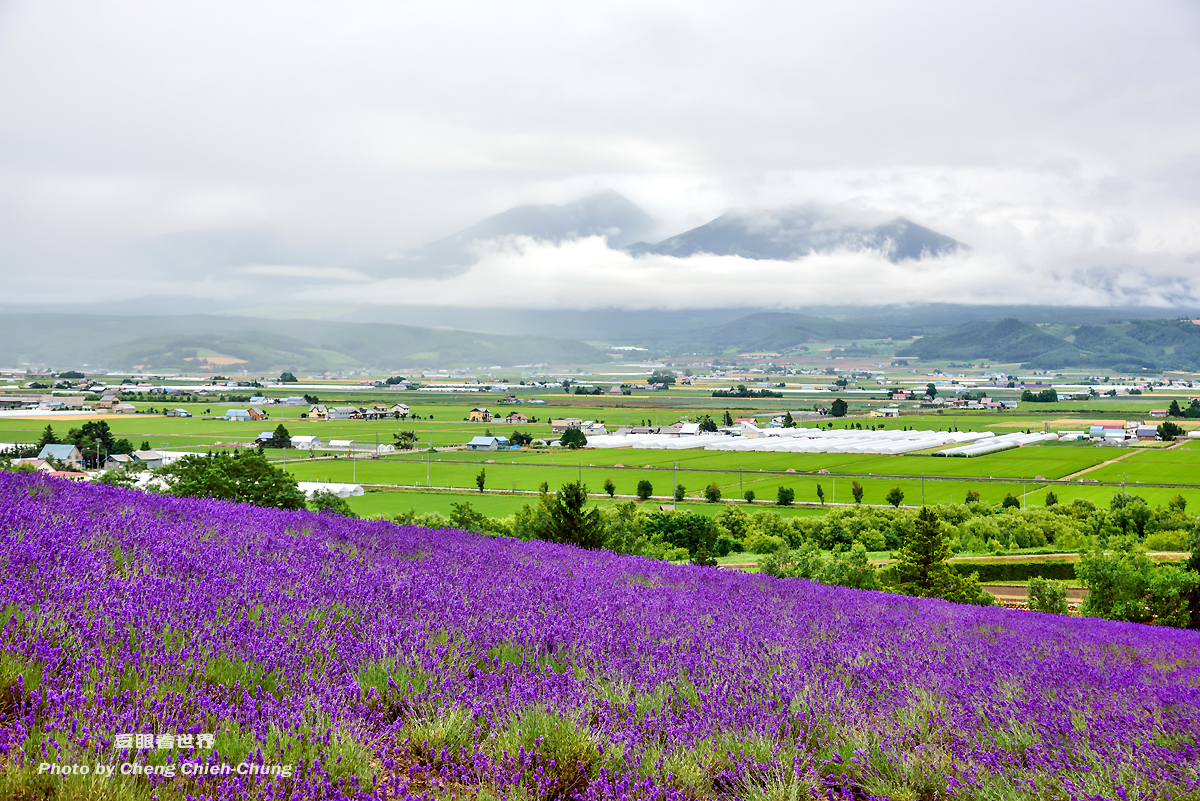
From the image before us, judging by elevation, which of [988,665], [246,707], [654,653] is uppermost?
[246,707]

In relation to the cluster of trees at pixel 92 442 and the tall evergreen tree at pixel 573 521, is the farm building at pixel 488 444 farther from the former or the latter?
A: the tall evergreen tree at pixel 573 521

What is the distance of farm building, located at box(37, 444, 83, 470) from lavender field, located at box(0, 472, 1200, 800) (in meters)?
72.9

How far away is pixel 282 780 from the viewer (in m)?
2.97

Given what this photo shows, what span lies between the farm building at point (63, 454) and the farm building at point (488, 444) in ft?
139

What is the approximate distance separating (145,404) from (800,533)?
13093 centimetres

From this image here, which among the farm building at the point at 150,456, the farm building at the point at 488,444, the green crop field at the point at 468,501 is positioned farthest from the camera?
the farm building at the point at 488,444

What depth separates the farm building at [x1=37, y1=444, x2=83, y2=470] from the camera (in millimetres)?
67256

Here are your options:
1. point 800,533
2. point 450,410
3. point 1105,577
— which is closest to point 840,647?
point 1105,577

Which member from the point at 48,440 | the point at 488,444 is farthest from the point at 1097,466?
the point at 48,440

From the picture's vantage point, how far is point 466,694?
3869 millimetres

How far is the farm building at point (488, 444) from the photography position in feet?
336

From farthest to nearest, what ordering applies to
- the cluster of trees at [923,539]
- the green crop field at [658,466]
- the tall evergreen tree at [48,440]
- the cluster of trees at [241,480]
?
1. the tall evergreen tree at [48,440]
2. the green crop field at [658,466]
3. the cluster of trees at [923,539]
4. the cluster of trees at [241,480]

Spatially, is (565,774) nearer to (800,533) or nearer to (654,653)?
(654,653)

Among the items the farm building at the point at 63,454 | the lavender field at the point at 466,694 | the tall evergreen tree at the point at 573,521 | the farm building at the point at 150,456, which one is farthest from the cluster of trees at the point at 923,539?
the farm building at the point at 150,456
